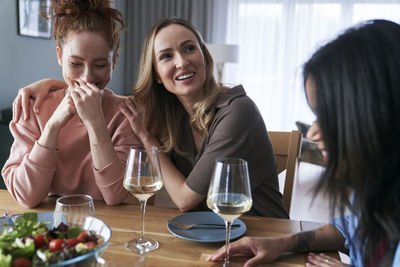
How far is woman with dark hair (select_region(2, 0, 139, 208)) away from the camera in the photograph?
4.12 ft

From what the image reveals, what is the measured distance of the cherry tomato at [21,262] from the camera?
1.91 ft

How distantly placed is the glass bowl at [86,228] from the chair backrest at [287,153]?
0.94 m

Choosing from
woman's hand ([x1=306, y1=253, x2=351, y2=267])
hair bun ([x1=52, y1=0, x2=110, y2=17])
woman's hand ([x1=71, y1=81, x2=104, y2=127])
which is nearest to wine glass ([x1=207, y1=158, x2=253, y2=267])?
woman's hand ([x1=306, y1=253, x2=351, y2=267])

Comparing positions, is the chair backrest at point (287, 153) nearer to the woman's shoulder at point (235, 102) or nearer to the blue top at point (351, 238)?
the woman's shoulder at point (235, 102)

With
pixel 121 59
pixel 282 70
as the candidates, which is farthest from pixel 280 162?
pixel 121 59

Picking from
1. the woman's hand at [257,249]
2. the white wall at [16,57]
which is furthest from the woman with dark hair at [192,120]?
the white wall at [16,57]

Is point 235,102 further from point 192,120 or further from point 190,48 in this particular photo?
point 190,48

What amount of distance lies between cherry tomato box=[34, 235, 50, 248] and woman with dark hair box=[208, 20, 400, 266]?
1.75 ft

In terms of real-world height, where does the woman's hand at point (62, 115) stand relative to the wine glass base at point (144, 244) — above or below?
above

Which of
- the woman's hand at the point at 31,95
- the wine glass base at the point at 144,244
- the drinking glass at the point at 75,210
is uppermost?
the woman's hand at the point at 31,95

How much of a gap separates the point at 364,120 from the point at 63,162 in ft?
3.63

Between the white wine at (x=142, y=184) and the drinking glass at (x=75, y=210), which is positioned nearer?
the drinking glass at (x=75, y=210)

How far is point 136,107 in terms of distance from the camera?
157 cm

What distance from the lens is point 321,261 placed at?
906 mm
